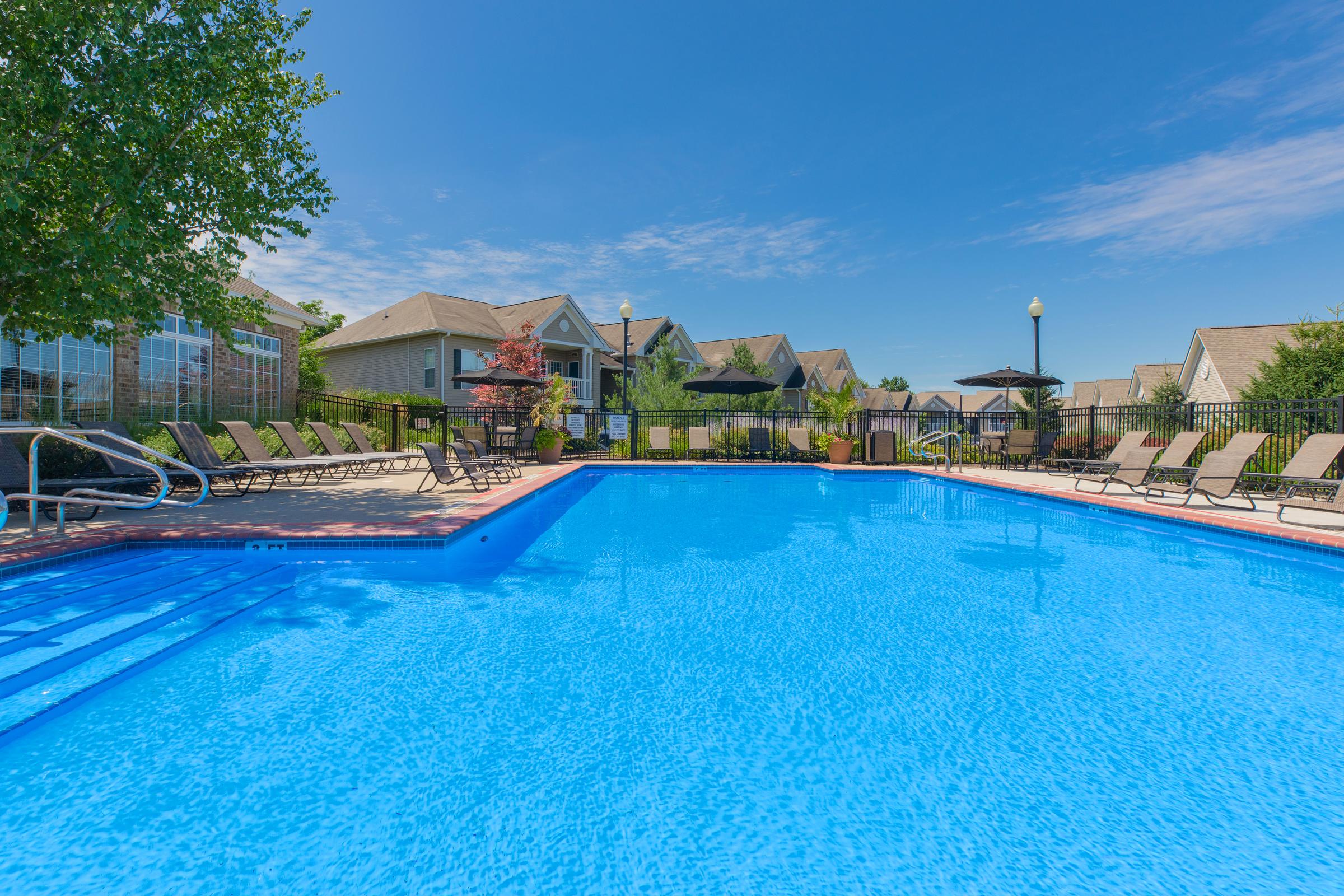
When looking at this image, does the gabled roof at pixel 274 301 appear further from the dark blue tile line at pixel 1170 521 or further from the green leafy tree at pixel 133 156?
the dark blue tile line at pixel 1170 521

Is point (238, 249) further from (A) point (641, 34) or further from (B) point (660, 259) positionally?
(B) point (660, 259)

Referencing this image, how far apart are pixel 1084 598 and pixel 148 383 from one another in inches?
742

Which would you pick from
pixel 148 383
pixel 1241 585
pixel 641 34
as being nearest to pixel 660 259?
pixel 641 34

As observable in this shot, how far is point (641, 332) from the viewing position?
33.7 meters

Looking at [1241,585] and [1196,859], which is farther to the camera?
[1241,585]

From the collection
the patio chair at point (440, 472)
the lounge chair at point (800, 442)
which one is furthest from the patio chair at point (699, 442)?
the patio chair at point (440, 472)

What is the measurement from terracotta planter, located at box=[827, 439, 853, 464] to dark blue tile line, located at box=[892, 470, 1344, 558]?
167 inches

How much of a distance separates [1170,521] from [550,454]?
1276 centimetres

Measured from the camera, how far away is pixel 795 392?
138ft

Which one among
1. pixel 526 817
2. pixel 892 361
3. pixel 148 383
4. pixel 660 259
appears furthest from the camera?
pixel 892 361

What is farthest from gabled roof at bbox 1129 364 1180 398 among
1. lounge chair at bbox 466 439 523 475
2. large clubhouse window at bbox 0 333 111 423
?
large clubhouse window at bbox 0 333 111 423

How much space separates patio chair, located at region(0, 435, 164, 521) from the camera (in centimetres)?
677

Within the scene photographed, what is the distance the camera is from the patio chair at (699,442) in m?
18.2

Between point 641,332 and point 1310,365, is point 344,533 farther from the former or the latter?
point 641,332
